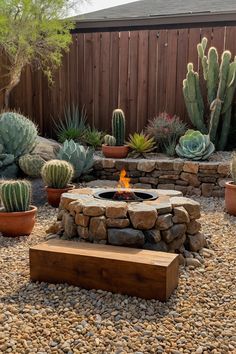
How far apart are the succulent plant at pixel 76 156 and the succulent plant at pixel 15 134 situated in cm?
54

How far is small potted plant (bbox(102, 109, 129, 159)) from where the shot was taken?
6328 mm

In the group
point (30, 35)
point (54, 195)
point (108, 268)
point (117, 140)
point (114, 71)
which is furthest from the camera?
point (114, 71)

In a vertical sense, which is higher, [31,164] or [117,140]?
[117,140]

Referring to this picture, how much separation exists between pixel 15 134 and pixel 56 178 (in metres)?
1.32

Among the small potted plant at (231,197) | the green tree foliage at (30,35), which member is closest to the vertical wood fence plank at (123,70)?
the green tree foliage at (30,35)

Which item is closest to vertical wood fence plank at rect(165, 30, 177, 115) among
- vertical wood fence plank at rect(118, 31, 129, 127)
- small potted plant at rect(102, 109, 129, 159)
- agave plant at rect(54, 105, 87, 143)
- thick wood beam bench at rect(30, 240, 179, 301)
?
vertical wood fence plank at rect(118, 31, 129, 127)

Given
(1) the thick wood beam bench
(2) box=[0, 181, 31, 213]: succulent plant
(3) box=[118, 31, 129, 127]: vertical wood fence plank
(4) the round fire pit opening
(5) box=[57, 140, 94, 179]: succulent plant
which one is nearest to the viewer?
(1) the thick wood beam bench

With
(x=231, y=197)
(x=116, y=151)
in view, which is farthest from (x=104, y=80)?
(x=231, y=197)

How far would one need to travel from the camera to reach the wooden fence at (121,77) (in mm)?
7098

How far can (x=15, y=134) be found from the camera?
603 centimetres

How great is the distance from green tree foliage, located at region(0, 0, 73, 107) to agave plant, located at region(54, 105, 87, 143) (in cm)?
78

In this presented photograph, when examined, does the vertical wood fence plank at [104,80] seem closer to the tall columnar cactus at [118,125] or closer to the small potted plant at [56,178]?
the tall columnar cactus at [118,125]

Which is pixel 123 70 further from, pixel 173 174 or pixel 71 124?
pixel 173 174

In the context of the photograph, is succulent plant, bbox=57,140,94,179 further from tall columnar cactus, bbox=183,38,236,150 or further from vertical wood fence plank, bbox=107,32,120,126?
vertical wood fence plank, bbox=107,32,120,126
